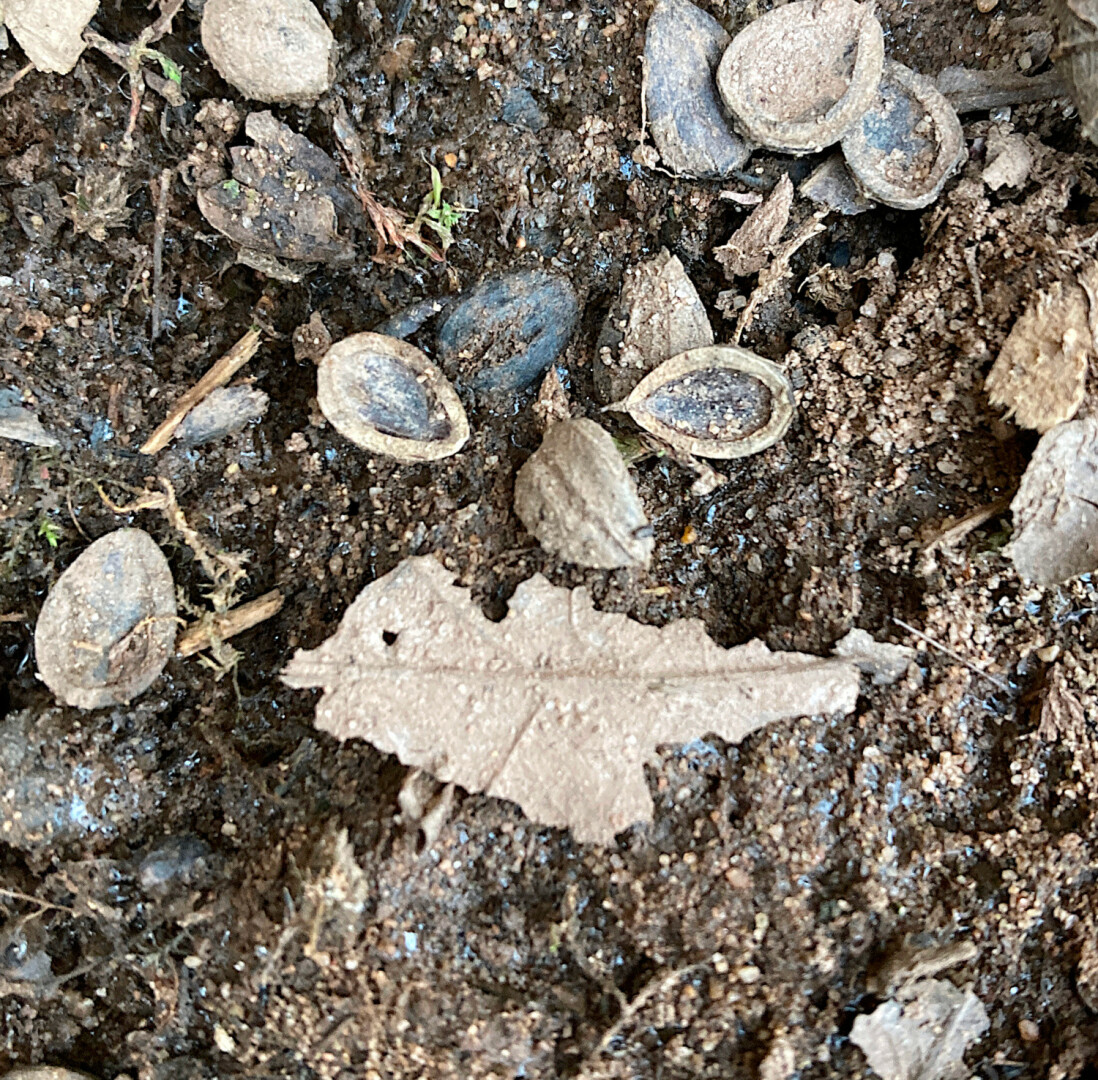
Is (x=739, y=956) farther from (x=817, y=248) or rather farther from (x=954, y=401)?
(x=817, y=248)

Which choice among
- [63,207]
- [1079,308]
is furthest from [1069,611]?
[63,207]

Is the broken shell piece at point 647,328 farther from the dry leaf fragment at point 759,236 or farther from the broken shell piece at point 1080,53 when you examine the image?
the broken shell piece at point 1080,53

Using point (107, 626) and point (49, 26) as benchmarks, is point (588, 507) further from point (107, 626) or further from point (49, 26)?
point (49, 26)

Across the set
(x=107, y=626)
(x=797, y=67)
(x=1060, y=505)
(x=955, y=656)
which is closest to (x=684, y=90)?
(x=797, y=67)

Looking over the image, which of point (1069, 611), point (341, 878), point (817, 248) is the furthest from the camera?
point (817, 248)

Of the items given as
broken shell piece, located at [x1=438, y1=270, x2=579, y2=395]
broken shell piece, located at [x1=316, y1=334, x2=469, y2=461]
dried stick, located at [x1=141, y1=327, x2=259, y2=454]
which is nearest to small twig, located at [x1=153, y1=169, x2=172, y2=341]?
dried stick, located at [x1=141, y1=327, x2=259, y2=454]

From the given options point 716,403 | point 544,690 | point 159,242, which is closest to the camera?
point 544,690
